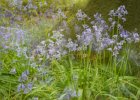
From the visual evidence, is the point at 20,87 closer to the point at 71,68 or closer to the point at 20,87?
the point at 20,87

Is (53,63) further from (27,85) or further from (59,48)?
(27,85)

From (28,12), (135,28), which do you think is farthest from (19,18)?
(135,28)

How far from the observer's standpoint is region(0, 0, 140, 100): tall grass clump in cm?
423

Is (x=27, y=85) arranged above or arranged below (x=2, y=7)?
below

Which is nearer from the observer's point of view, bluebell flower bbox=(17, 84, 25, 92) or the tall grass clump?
bluebell flower bbox=(17, 84, 25, 92)

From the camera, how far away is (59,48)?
4641 mm

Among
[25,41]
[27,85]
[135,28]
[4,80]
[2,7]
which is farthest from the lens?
[2,7]

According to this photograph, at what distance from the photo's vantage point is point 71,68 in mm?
4395

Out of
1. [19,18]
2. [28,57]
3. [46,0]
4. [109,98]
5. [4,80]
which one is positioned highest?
[46,0]

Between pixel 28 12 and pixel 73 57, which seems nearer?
pixel 73 57

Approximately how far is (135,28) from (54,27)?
4.75 ft

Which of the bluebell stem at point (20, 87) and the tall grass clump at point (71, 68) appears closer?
the bluebell stem at point (20, 87)

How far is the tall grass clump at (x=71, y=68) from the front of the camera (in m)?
4.23

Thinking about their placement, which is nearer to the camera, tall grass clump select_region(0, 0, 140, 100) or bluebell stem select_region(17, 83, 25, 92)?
bluebell stem select_region(17, 83, 25, 92)
